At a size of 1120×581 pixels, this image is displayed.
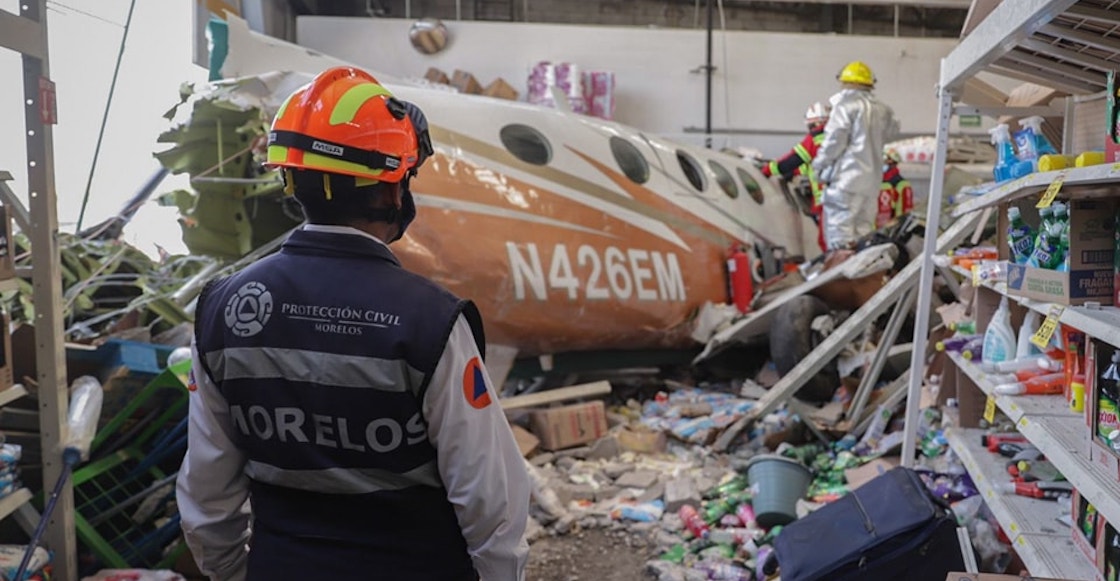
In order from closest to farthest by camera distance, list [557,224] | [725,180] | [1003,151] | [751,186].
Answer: [1003,151], [557,224], [725,180], [751,186]

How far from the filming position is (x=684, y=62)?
11.9m

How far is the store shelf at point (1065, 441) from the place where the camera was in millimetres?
1884

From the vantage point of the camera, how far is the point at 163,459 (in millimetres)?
3604

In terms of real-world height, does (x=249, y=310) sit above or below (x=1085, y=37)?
below

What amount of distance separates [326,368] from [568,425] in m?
4.05

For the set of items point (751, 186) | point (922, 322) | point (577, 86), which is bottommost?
point (922, 322)

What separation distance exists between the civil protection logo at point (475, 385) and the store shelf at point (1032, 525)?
162cm

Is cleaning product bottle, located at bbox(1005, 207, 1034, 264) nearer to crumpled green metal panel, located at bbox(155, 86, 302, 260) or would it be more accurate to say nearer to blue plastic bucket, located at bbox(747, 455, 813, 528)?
blue plastic bucket, located at bbox(747, 455, 813, 528)

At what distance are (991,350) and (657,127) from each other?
9322 millimetres

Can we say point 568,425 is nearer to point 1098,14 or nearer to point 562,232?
point 562,232

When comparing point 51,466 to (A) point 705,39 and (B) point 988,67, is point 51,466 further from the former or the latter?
(A) point 705,39

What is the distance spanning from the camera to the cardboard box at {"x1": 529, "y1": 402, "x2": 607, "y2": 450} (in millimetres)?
5375

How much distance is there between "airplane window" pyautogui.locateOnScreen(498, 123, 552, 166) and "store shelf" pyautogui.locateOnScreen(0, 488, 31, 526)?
11.9 ft

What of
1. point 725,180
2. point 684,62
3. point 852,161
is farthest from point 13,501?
point 684,62
